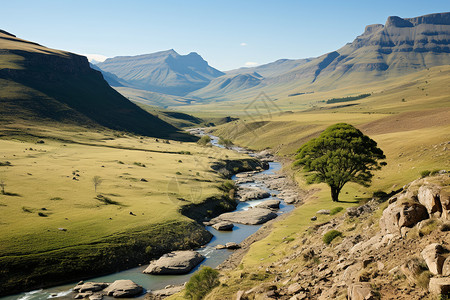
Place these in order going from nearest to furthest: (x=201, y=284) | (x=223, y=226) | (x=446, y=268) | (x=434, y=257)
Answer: (x=446, y=268) → (x=434, y=257) → (x=201, y=284) → (x=223, y=226)

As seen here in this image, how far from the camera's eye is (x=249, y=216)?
68312 millimetres

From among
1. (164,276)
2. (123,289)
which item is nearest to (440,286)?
(123,289)

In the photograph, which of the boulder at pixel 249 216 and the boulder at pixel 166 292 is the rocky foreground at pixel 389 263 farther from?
the boulder at pixel 249 216

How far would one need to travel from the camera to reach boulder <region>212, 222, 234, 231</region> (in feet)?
208

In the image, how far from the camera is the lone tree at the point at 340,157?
6038 centimetres

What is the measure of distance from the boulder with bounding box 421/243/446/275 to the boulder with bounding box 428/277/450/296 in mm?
955

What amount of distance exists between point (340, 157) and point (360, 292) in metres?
45.3

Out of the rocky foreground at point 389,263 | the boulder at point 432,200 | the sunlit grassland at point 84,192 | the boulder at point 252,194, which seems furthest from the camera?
the boulder at point 252,194

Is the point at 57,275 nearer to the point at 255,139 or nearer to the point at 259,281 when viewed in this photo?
the point at 259,281

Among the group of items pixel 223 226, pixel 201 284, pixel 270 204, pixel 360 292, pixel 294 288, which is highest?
pixel 360 292

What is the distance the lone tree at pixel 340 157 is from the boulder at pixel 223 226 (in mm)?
19063

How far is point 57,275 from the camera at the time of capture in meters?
43.5

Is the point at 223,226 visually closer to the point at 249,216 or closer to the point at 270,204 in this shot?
the point at 249,216

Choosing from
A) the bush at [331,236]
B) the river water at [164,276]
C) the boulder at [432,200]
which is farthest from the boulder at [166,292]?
the boulder at [432,200]
